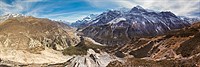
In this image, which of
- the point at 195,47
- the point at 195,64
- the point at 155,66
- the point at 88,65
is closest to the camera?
the point at 195,64

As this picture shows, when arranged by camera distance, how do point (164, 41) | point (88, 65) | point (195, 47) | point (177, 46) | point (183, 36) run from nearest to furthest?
1. point (88, 65)
2. point (195, 47)
3. point (177, 46)
4. point (183, 36)
5. point (164, 41)

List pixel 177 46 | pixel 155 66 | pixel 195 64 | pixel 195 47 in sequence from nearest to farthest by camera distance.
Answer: pixel 195 64 < pixel 155 66 < pixel 195 47 < pixel 177 46

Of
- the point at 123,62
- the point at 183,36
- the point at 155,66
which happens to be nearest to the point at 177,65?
the point at 155,66

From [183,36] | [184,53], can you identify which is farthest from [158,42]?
[184,53]

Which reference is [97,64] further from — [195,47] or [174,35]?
[174,35]

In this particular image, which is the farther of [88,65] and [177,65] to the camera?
[88,65]

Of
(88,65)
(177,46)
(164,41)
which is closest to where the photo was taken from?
(88,65)

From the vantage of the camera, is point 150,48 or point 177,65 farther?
point 150,48

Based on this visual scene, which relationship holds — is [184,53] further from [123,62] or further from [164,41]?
[164,41]

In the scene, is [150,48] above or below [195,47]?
below

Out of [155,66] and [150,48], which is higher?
[155,66]
